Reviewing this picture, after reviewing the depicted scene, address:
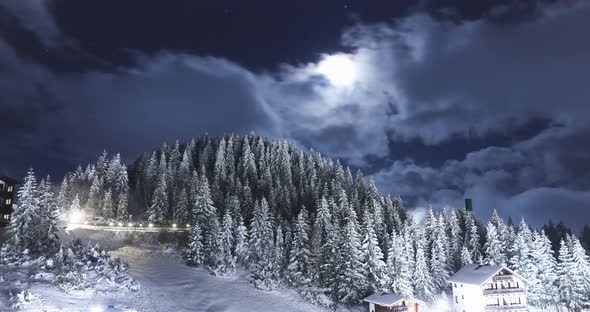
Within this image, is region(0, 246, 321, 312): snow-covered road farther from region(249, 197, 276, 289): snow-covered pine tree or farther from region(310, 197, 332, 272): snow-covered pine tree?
region(310, 197, 332, 272): snow-covered pine tree

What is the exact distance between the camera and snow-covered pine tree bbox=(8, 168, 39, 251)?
58.9 metres

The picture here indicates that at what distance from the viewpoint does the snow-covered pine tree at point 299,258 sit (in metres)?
72.4

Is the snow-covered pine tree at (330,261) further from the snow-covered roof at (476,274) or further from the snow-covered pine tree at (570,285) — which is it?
the snow-covered pine tree at (570,285)

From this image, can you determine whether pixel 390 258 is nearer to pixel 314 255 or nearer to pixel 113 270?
pixel 314 255

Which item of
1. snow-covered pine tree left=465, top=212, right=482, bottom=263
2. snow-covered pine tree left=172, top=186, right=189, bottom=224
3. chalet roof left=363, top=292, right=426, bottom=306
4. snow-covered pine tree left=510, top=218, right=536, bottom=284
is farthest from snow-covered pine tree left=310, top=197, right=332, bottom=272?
snow-covered pine tree left=510, top=218, right=536, bottom=284

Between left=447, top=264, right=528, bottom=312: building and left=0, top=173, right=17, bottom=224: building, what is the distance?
8046cm

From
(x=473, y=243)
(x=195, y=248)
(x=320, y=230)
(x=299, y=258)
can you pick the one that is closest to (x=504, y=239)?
(x=473, y=243)

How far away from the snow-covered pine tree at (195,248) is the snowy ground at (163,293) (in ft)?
5.81

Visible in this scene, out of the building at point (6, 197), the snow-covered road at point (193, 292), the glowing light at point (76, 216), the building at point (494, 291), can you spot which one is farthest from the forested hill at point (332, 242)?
the building at point (6, 197)

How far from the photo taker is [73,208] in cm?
9775

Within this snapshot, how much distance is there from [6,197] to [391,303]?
70.3 m

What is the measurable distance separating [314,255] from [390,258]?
13079 millimetres

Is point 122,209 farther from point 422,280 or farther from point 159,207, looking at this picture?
point 422,280

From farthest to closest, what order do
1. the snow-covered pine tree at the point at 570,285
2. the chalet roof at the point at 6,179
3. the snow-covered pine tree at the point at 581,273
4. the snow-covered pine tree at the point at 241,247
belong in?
the chalet roof at the point at 6,179, the snow-covered pine tree at the point at 241,247, the snow-covered pine tree at the point at 581,273, the snow-covered pine tree at the point at 570,285
